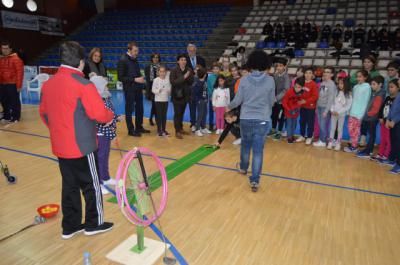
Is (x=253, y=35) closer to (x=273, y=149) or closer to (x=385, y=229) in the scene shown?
(x=273, y=149)

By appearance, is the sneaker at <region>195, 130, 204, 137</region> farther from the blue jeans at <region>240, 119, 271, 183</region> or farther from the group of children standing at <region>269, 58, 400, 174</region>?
the blue jeans at <region>240, 119, 271, 183</region>

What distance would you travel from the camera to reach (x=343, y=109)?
5.04 metres

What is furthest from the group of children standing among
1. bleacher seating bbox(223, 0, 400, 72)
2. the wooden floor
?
bleacher seating bbox(223, 0, 400, 72)

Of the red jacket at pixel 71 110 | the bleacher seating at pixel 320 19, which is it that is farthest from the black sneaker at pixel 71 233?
the bleacher seating at pixel 320 19

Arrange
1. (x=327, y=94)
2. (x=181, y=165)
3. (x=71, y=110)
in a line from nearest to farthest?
(x=71, y=110), (x=181, y=165), (x=327, y=94)

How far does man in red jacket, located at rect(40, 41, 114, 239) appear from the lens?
2.21 metres

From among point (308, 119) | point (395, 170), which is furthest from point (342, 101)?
point (395, 170)

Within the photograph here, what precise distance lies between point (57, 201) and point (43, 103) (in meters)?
1.40

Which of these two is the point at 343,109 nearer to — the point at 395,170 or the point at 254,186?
the point at 395,170

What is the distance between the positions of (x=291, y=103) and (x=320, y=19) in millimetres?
10030

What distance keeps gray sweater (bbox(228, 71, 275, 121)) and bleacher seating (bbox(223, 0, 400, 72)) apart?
7881 millimetres

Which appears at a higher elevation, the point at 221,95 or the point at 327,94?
the point at 327,94

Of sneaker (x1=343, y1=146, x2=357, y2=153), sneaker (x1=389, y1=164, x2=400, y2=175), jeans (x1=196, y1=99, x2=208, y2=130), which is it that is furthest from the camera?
jeans (x1=196, y1=99, x2=208, y2=130)

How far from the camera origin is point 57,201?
3.29 metres
